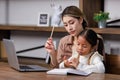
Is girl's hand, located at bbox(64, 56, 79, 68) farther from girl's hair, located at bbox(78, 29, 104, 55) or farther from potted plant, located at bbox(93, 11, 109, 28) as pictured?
potted plant, located at bbox(93, 11, 109, 28)

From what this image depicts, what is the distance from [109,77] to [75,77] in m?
0.21

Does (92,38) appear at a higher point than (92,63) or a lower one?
higher

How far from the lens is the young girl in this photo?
1885 millimetres

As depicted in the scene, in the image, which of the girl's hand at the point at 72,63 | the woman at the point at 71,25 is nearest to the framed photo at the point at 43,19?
the woman at the point at 71,25

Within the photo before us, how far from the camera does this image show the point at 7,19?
13.0 feet

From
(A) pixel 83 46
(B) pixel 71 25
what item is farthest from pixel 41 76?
(B) pixel 71 25

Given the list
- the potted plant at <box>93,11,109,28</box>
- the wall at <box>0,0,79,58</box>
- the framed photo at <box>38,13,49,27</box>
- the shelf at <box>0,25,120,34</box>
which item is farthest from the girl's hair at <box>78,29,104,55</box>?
the wall at <box>0,0,79,58</box>

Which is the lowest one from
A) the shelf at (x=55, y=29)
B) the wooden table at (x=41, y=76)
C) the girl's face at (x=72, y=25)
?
the wooden table at (x=41, y=76)

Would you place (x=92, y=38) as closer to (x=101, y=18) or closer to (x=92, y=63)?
(x=92, y=63)

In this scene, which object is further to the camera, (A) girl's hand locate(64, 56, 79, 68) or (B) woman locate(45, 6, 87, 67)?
(B) woman locate(45, 6, 87, 67)

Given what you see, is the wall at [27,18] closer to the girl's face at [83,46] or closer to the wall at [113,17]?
the wall at [113,17]

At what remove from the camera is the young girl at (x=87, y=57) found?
6.18ft

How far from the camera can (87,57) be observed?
1996 mm

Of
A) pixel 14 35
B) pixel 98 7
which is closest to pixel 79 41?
pixel 98 7
